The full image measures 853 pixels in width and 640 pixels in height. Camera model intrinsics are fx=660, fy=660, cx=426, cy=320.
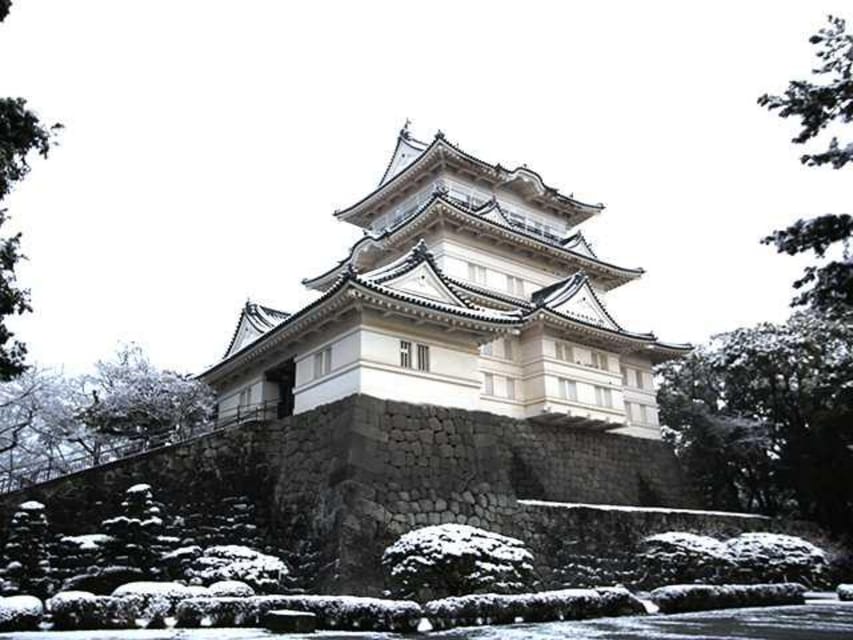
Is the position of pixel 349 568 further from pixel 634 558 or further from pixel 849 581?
pixel 849 581

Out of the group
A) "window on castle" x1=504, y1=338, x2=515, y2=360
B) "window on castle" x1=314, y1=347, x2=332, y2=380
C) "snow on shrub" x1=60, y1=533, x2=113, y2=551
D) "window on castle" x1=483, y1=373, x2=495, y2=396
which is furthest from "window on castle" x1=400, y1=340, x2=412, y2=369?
"snow on shrub" x1=60, y1=533, x2=113, y2=551

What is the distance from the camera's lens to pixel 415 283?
19094 mm

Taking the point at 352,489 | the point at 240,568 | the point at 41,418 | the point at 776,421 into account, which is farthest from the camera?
the point at 41,418

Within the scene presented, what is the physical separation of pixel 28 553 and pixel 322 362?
26.8ft

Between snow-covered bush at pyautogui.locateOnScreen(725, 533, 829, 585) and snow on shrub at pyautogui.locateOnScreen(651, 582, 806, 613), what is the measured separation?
3157 millimetres

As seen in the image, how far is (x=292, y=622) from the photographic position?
1095cm

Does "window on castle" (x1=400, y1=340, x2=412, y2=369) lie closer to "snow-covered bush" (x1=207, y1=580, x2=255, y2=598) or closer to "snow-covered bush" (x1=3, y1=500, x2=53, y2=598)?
"snow-covered bush" (x1=207, y1=580, x2=255, y2=598)

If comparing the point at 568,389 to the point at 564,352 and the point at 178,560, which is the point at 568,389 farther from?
the point at 178,560

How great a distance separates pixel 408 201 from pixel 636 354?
1253 cm

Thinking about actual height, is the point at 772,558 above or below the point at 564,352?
below

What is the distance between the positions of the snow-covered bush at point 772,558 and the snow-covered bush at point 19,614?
60.6ft

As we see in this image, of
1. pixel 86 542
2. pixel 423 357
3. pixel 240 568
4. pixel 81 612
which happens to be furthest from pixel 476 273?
pixel 81 612

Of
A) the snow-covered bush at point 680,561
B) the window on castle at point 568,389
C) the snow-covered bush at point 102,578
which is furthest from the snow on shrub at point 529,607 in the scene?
the window on castle at point 568,389

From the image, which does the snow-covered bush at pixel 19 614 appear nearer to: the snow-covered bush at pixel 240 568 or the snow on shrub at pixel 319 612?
the snow on shrub at pixel 319 612
